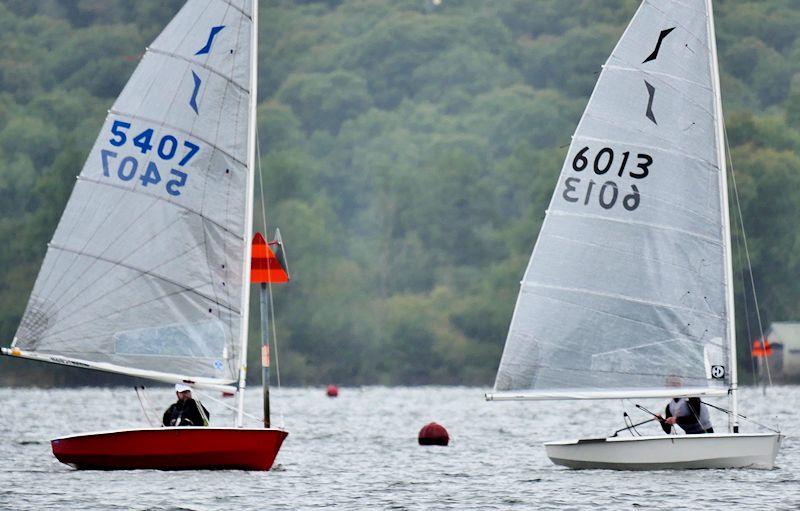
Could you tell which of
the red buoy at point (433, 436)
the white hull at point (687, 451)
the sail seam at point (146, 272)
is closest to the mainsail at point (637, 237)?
the white hull at point (687, 451)

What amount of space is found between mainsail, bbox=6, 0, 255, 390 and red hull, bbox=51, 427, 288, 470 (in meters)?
1.47

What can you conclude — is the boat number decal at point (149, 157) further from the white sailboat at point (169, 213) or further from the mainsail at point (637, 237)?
the mainsail at point (637, 237)

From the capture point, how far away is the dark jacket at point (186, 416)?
28469 millimetres

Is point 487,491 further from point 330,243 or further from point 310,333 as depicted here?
point 330,243

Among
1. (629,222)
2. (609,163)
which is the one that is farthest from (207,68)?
(629,222)

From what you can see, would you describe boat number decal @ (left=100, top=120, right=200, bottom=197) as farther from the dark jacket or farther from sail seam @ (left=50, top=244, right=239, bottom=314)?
the dark jacket

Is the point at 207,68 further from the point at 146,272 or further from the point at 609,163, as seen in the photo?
the point at 609,163

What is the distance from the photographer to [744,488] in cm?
2745

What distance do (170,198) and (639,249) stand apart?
7.89 meters

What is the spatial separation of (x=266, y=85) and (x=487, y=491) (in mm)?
162496

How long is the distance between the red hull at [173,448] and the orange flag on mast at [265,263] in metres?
3.29

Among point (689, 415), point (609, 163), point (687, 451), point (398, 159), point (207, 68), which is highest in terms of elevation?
point (398, 159)

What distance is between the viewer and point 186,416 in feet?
93.4

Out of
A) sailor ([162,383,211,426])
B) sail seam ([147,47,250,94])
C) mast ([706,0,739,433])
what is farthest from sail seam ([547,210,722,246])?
sailor ([162,383,211,426])
